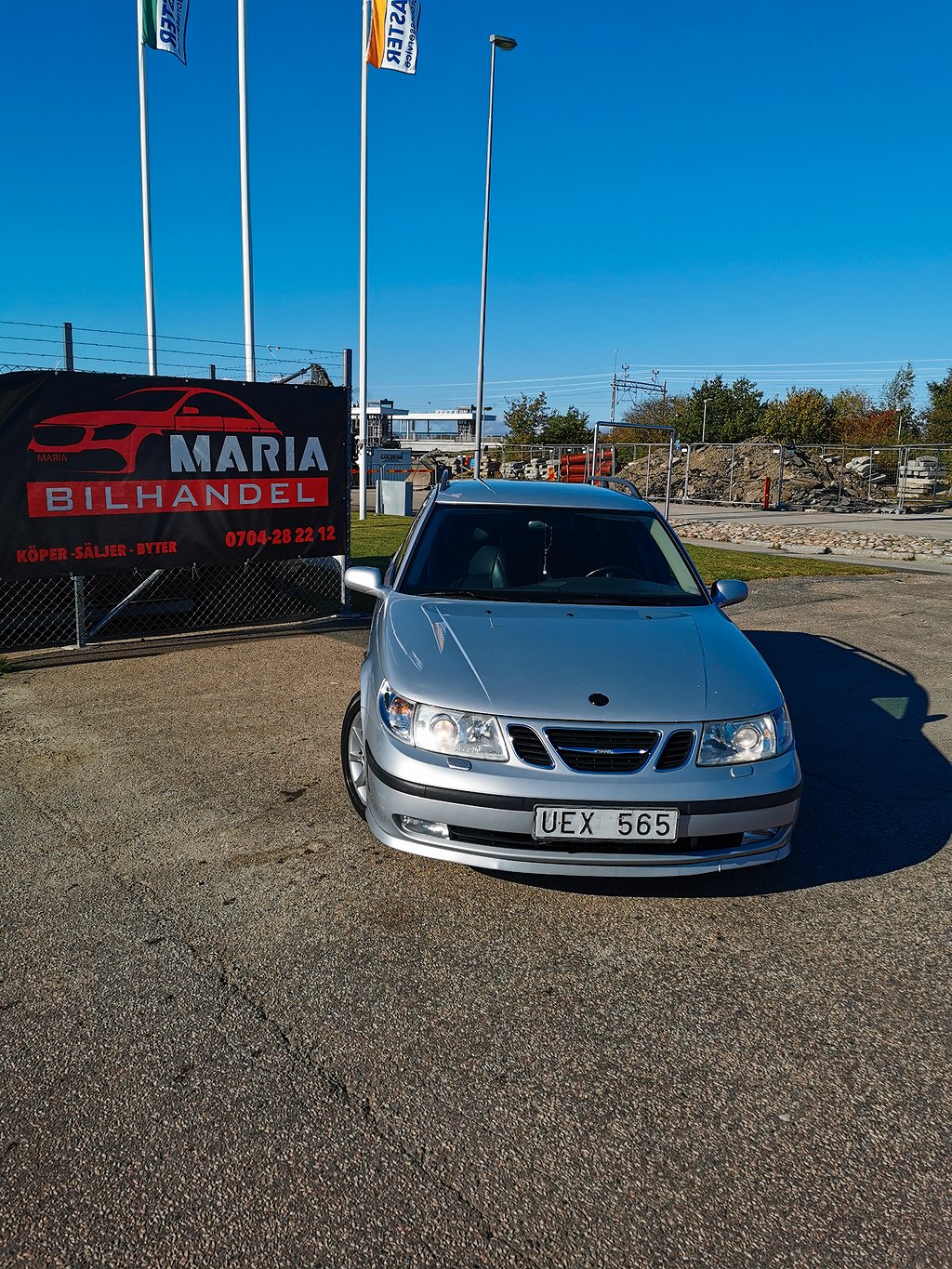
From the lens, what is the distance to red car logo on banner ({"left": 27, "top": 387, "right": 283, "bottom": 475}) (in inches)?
283

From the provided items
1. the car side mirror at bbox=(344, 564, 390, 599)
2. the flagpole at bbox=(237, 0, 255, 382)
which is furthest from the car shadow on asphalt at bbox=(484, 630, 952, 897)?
the flagpole at bbox=(237, 0, 255, 382)

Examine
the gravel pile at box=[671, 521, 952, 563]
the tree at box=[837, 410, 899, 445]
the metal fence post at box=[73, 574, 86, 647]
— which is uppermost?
the tree at box=[837, 410, 899, 445]

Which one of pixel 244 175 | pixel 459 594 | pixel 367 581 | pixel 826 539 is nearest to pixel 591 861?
pixel 459 594

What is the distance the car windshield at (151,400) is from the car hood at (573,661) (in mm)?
4210

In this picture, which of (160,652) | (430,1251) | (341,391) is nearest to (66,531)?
(160,652)

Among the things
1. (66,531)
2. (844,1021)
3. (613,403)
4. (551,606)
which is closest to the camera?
(844,1021)

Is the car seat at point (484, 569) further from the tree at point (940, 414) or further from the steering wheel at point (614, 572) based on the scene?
the tree at point (940, 414)

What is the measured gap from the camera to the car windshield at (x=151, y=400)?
7.47 m

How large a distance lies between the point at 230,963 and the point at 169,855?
3.22 ft

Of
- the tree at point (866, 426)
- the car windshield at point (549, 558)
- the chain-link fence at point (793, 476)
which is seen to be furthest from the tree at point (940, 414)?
the car windshield at point (549, 558)

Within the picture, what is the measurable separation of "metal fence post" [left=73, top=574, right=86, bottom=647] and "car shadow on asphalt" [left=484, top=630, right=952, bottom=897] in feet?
17.4

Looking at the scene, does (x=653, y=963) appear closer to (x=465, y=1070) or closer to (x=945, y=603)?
(x=465, y=1070)

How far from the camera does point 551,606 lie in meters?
4.46

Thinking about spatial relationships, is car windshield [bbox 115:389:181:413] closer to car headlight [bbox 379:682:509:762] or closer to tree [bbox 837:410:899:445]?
car headlight [bbox 379:682:509:762]
